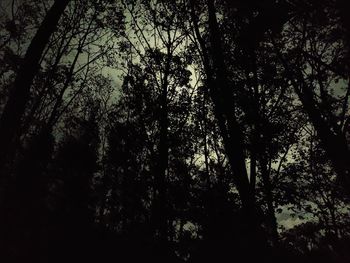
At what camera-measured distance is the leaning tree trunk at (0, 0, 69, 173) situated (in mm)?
7945

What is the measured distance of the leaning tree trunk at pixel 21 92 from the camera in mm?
7945

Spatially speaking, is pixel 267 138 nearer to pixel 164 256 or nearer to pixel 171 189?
pixel 171 189

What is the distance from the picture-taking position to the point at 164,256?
1101 cm

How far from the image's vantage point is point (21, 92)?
8.30 meters

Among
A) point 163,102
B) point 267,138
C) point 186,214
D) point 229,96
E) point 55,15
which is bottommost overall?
point 186,214

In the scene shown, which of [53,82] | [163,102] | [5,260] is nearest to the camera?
[5,260]

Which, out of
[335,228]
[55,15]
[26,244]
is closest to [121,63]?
[55,15]

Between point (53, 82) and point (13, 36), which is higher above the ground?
point (13, 36)

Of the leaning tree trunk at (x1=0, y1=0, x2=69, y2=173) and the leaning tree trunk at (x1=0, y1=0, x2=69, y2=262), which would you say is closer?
the leaning tree trunk at (x1=0, y1=0, x2=69, y2=173)

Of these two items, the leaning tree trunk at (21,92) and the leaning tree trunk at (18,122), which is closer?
the leaning tree trunk at (21,92)

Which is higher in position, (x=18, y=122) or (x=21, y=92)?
(x=21, y=92)

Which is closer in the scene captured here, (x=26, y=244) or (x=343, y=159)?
(x=26, y=244)

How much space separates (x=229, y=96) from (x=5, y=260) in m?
8.82

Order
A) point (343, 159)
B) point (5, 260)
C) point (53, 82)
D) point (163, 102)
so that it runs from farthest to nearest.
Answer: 1. point (53, 82)
2. point (163, 102)
3. point (343, 159)
4. point (5, 260)
